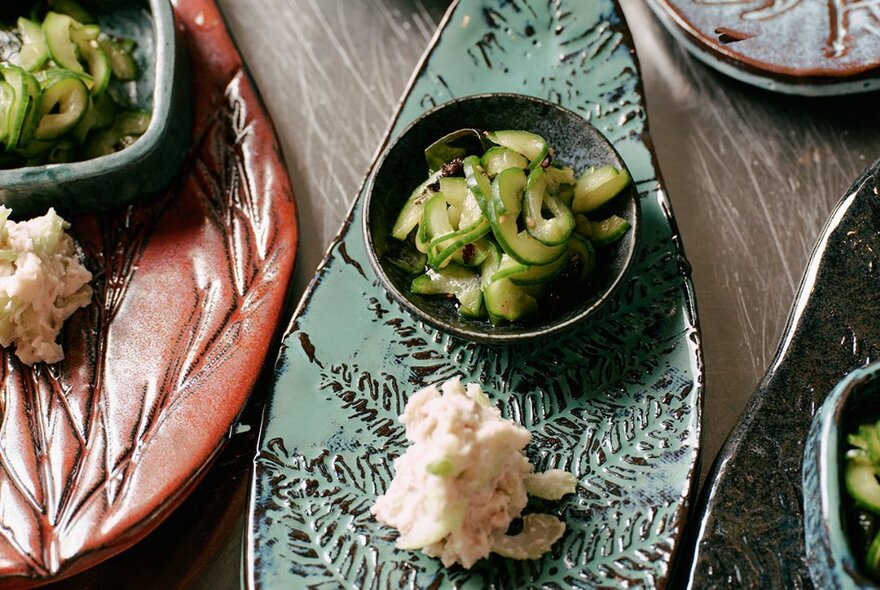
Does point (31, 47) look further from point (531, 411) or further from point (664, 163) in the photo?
point (664, 163)

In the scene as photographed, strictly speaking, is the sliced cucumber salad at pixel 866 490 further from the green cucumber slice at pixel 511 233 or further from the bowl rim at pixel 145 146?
the bowl rim at pixel 145 146

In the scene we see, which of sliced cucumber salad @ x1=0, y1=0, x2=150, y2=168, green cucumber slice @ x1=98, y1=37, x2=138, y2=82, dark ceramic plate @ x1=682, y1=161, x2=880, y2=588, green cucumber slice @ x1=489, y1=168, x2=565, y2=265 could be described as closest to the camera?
dark ceramic plate @ x1=682, y1=161, x2=880, y2=588

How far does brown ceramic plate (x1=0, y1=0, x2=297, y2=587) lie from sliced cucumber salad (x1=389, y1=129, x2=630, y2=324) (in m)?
0.46

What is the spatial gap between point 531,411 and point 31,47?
201cm

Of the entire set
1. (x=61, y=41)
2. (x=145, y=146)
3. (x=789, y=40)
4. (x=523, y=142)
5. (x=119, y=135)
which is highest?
(x=789, y=40)

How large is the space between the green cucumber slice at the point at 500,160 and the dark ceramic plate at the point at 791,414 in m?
0.86

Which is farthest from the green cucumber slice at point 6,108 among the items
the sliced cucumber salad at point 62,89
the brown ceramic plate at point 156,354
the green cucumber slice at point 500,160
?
the green cucumber slice at point 500,160

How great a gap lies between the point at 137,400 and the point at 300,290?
594 mm

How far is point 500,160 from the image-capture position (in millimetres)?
2346

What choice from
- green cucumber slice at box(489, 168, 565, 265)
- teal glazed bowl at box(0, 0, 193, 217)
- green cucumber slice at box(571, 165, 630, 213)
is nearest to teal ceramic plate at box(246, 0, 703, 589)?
green cucumber slice at box(571, 165, 630, 213)

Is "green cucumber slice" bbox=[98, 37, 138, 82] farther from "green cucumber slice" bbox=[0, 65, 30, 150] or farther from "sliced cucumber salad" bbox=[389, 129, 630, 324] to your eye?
"sliced cucumber salad" bbox=[389, 129, 630, 324]

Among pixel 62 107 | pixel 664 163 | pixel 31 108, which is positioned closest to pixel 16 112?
pixel 31 108

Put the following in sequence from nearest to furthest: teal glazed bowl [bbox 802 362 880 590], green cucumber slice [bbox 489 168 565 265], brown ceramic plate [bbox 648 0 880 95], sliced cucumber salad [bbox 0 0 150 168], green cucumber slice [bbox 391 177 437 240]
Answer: teal glazed bowl [bbox 802 362 880 590], green cucumber slice [bbox 489 168 565 265], green cucumber slice [bbox 391 177 437 240], sliced cucumber salad [bbox 0 0 150 168], brown ceramic plate [bbox 648 0 880 95]

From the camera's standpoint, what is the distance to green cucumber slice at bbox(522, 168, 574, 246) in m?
2.18
